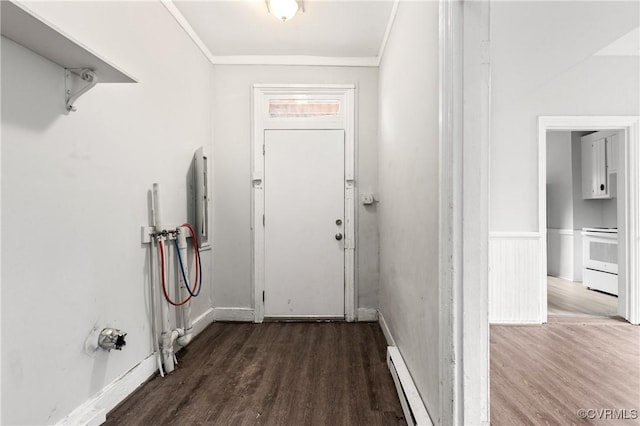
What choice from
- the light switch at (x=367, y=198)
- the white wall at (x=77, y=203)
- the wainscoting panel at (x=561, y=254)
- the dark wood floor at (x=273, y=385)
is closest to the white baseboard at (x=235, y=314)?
the dark wood floor at (x=273, y=385)

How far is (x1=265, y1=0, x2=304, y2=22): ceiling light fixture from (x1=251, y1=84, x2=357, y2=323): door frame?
0.94 m

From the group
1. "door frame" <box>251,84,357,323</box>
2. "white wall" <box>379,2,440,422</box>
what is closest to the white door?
"door frame" <box>251,84,357,323</box>

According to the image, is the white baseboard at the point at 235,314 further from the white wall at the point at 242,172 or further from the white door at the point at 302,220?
the white door at the point at 302,220

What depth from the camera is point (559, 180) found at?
219 inches

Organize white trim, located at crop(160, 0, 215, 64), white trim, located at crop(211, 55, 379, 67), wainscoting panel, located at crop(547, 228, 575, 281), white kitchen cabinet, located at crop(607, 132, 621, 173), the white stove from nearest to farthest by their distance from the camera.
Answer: white trim, located at crop(160, 0, 215, 64)
white trim, located at crop(211, 55, 379, 67)
the white stove
white kitchen cabinet, located at crop(607, 132, 621, 173)
wainscoting panel, located at crop(547, 228, 575, 281)

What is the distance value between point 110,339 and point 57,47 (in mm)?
1359

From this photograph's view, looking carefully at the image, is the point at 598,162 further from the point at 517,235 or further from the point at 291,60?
the point at 291,60

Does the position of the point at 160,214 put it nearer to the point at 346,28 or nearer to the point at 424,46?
the point at 424,46

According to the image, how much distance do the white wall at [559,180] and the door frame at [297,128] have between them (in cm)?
414

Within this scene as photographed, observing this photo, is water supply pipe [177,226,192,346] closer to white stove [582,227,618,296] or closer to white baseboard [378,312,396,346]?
white baseboard [378,312,396,346]

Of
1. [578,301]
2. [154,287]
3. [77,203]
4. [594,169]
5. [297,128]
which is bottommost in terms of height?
[578,301]

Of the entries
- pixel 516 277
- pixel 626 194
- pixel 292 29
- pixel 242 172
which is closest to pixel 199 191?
pixel 242 172

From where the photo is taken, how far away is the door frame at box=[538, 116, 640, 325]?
3.27 meters

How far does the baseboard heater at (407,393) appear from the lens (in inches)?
59.1
